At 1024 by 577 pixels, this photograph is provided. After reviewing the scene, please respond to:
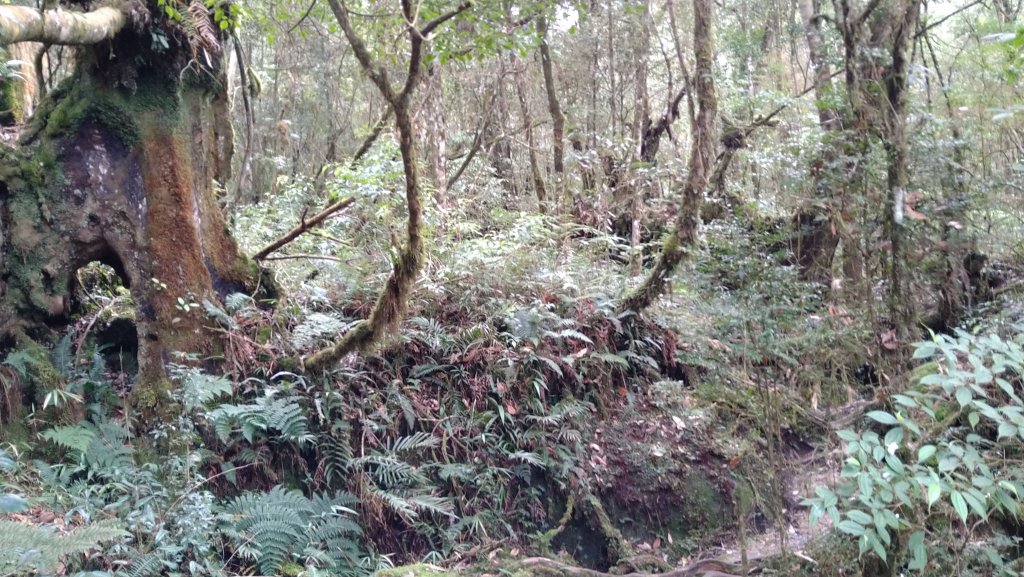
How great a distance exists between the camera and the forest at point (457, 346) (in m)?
4.29

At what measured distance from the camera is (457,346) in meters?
6.64

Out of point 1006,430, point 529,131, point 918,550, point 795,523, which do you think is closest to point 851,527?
point 918,550

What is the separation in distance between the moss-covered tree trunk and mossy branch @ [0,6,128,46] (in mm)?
67

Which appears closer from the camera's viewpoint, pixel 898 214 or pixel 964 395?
pixel 964 395

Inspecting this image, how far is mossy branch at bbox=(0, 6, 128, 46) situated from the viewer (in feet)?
13.0

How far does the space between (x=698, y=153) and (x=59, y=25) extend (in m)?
5.57

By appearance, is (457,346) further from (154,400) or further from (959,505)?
(959,505)

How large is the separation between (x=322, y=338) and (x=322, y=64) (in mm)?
12108

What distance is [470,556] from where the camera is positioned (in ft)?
17.4

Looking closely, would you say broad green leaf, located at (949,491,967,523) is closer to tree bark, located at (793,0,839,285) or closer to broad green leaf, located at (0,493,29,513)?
tree bark, located at (793,0,839,285)

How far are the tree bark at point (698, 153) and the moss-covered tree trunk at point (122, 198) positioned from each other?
4562mm

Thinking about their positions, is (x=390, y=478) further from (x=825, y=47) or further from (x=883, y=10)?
(x=825, y=47)

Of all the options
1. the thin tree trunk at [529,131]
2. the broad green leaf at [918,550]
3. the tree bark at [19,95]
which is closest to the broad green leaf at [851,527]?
the broad green leaf at [918,550]

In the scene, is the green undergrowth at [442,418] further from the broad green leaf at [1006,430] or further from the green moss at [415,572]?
the broad green leaf at [1006,430]
